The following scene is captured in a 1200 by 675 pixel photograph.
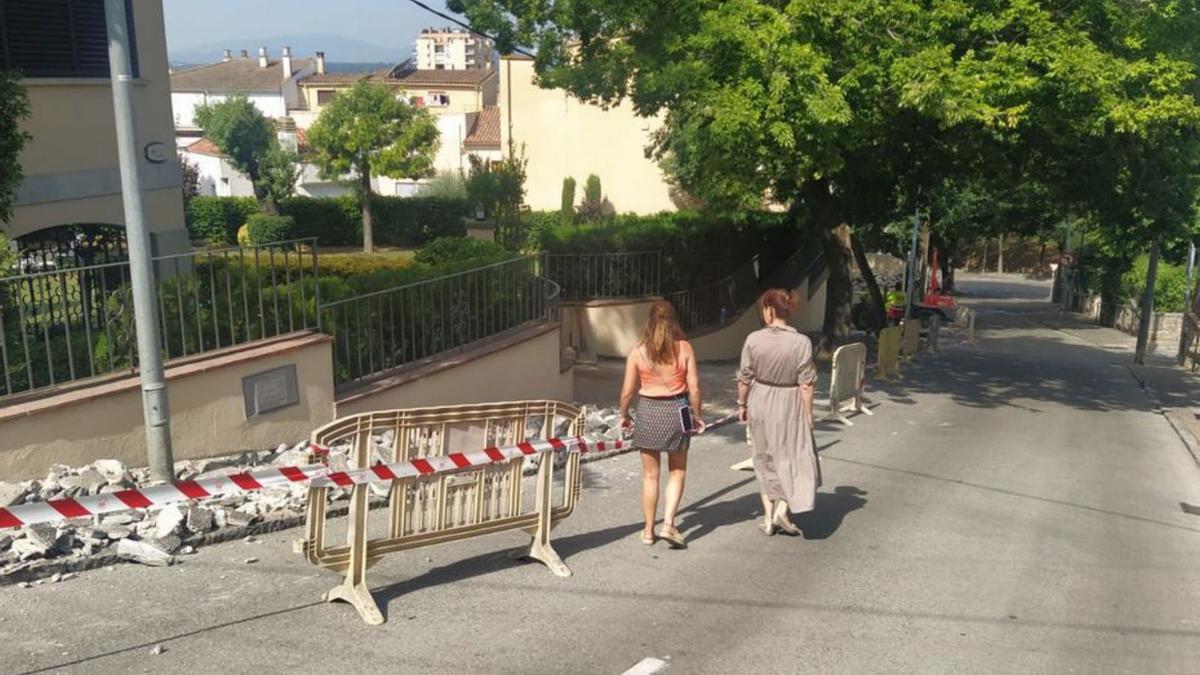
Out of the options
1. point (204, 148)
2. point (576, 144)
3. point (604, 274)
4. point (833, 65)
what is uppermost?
point (833, 65)

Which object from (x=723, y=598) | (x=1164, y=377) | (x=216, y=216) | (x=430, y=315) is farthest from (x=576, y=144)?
(x=723, y=598)

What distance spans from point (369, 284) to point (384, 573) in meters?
4.33

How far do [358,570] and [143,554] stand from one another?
1.53 meters

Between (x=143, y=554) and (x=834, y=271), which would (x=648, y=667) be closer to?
(x=143, y=554)

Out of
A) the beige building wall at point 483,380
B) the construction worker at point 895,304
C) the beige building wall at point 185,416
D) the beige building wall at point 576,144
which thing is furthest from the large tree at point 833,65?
the beige building wall at point 576,144

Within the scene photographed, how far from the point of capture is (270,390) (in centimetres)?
848

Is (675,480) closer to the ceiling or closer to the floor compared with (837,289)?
closer to the ceiling

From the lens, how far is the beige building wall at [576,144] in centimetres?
3850

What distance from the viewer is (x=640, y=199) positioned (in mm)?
38844

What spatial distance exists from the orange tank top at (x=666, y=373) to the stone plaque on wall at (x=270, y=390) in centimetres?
336

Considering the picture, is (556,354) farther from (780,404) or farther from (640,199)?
(640,199)

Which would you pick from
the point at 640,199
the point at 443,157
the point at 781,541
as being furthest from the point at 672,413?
the point at 443,157

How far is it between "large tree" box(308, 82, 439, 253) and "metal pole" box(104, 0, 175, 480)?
121ft

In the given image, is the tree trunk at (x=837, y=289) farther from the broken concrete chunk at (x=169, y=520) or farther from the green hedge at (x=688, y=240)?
the broken concrete chunk at (x=169, y=520)
